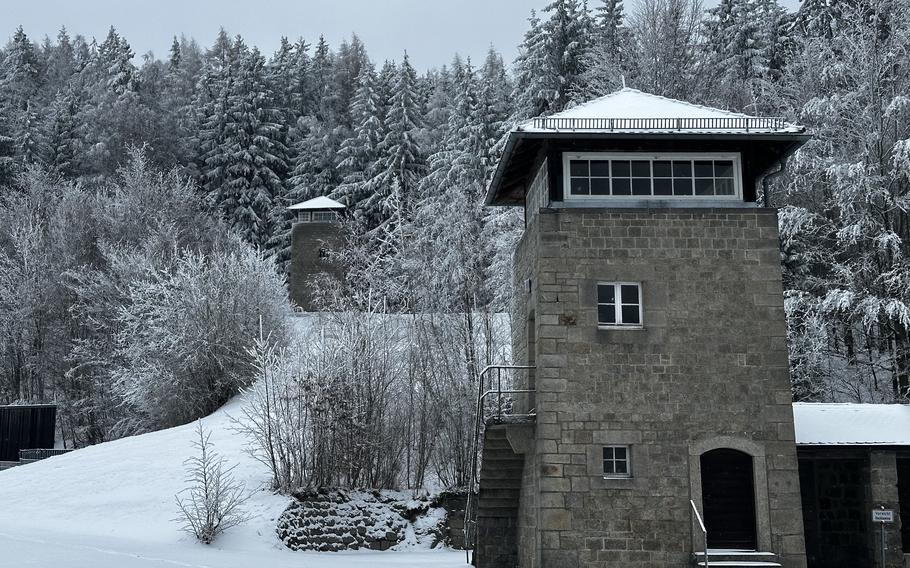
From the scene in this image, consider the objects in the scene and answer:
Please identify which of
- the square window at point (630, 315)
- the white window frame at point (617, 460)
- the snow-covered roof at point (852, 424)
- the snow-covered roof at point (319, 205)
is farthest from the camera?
the snow-covered roof at point (319, 205)

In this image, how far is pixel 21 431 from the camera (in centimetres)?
3122

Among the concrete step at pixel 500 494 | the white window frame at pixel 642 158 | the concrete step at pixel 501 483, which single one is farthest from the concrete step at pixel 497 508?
the white window frame at pixel 642 158

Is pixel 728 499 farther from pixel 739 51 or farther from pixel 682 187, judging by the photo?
pixel 739 51

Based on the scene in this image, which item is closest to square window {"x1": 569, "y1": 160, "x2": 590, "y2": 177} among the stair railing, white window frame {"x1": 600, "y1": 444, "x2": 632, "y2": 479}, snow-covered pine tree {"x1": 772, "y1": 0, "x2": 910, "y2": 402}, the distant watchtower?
the stair railing

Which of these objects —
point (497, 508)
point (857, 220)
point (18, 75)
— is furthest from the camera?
point (18, 75)

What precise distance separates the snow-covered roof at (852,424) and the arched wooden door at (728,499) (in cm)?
210

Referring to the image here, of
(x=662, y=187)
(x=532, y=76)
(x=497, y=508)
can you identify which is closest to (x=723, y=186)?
(x=662, y=187)

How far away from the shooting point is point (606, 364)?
49.7ft

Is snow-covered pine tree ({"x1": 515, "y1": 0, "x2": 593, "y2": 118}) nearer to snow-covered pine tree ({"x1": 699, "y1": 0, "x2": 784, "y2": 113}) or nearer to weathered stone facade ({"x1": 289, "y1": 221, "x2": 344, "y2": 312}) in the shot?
snow-covered pine tree ({"x1": 699, "y1": 0, "x2": 784, "y2": 113})

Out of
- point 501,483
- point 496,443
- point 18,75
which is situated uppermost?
point 18,75

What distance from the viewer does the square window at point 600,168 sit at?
16.0m

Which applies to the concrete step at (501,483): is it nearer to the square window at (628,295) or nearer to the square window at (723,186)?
the square window at (628,295)

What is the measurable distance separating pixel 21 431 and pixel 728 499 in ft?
82.7

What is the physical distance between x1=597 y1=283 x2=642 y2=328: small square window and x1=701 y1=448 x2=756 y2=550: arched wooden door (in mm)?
2586
